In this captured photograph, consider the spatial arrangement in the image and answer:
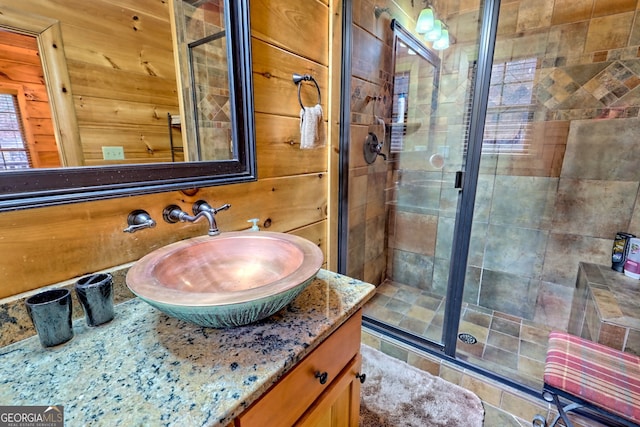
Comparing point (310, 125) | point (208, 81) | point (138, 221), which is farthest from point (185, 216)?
point (310, 125)

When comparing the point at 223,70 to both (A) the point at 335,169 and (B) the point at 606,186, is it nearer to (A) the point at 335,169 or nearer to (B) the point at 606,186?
(A) the point at 335,169

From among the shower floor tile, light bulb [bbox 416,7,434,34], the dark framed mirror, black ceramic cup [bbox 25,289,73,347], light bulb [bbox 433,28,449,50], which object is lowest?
the shower floor tile

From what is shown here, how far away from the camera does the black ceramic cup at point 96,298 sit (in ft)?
2.16

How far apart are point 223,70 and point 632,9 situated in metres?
2.26

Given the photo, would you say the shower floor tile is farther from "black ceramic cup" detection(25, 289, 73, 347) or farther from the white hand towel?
"black ceramic cup" detection(25, 289, 73, 347)

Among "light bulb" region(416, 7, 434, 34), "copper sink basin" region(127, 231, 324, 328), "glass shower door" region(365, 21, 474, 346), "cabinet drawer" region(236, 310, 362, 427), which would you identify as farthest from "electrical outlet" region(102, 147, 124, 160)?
"light bulb" region(416, 7, 434, 34)

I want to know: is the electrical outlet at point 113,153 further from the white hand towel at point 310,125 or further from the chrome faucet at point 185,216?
the white hand towel at point 310,125

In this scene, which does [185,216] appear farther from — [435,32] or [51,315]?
[435,32]

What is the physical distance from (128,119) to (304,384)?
33.2 inches

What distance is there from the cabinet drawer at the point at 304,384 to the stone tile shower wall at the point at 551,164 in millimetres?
1517

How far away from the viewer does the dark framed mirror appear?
0.64 m

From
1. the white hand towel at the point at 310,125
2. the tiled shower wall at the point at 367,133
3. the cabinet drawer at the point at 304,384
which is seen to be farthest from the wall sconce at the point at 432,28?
the cabinet drawer at the point at 304,384

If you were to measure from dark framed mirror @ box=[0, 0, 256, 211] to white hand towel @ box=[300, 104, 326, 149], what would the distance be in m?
0.29

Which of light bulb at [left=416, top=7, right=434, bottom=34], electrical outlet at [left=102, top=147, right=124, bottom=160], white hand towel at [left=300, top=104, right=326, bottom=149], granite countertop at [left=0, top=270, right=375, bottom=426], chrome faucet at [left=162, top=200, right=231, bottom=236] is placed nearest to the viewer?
granite countertop at [left=0, top=270, right=375, bottom=426]
